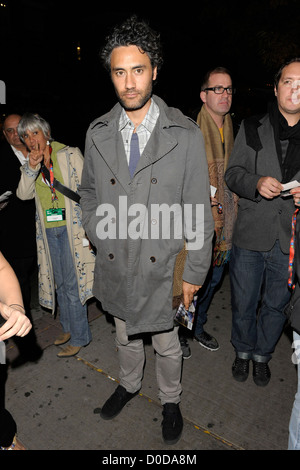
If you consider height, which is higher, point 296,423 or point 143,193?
point 143,193

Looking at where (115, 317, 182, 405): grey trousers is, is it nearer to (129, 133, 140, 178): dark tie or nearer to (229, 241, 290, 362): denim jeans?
(229, 241, 290, 362): denim jeans

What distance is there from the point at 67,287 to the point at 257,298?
1789mm

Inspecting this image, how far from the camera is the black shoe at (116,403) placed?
2.73 meters

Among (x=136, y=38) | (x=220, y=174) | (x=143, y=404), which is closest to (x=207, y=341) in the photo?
(x=143, y=404)

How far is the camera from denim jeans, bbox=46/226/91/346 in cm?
321

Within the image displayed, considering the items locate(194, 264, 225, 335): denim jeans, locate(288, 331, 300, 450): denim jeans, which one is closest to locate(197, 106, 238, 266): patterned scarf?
locate(194, 264, 225, 335): denim jeans

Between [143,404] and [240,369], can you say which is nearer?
[143,404]

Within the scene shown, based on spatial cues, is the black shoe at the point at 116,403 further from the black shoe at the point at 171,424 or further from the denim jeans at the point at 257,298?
the denim jeans at the point at 257,298

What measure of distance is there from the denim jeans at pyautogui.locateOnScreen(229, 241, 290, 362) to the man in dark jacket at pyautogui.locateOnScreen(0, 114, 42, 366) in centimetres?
197

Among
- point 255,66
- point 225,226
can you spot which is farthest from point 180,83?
point 225,226

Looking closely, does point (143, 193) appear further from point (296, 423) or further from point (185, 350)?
point (185, 350)

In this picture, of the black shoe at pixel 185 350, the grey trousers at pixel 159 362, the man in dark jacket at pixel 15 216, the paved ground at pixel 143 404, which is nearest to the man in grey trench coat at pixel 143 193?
the grey trousers at pixel 159 362

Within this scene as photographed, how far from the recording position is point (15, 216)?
330 centimetres
